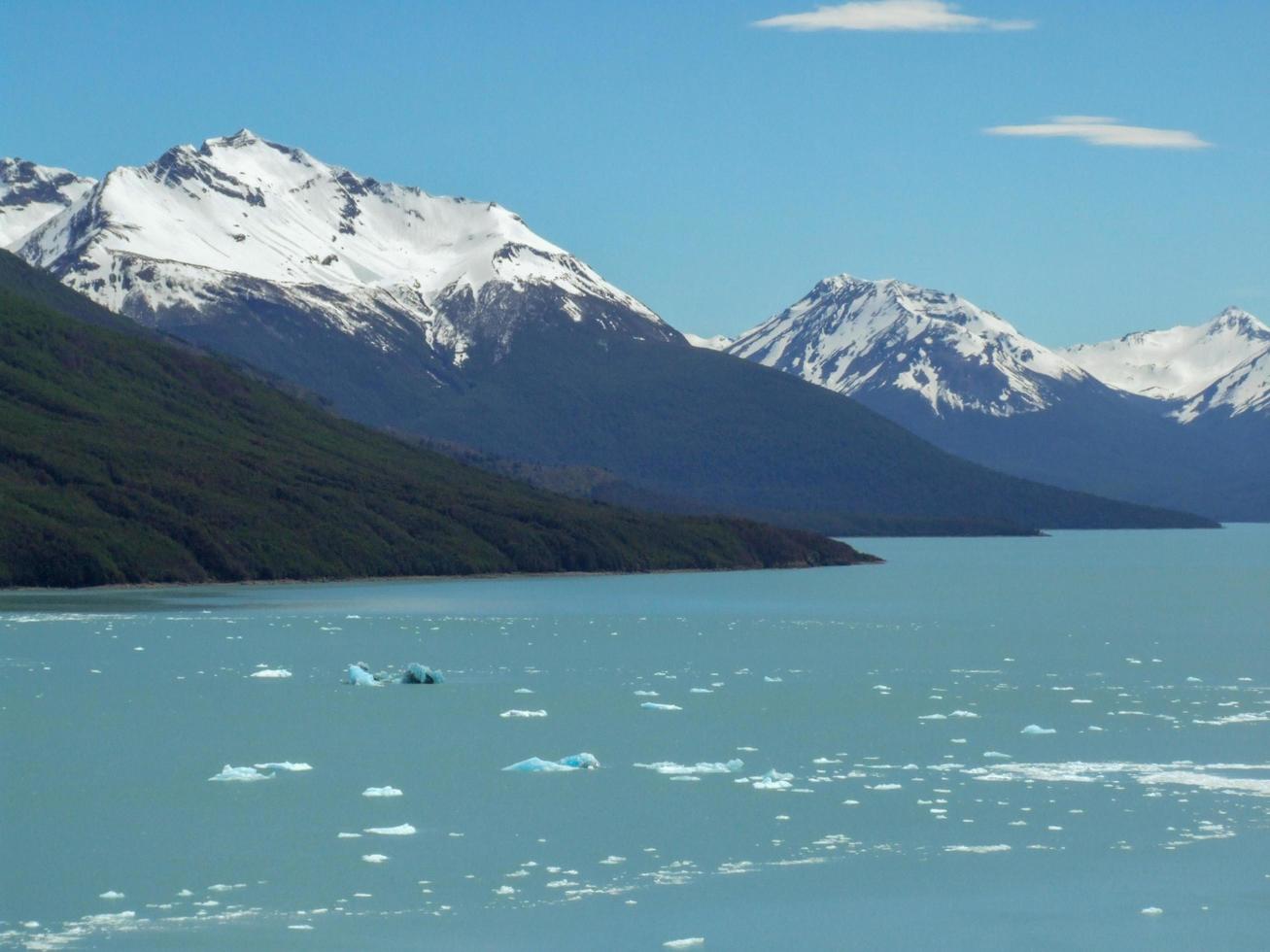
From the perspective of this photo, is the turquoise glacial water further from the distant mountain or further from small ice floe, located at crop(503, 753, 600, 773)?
the distant mountain

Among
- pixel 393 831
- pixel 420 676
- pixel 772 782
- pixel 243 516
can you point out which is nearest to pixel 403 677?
pixel 420 676

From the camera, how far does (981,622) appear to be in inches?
3868

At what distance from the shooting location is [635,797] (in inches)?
1577

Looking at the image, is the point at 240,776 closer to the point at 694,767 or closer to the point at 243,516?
the point at 694,767

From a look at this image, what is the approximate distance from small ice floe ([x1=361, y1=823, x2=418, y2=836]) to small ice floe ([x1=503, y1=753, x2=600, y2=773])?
688cm

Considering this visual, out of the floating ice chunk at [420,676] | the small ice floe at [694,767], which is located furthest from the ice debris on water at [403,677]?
the small ice floe at [694,767]

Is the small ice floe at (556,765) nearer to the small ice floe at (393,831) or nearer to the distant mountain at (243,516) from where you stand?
the small ice floe at (393,831)

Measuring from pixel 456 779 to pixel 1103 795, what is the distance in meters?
13.5

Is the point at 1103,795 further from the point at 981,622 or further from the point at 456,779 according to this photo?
the point at 981,622

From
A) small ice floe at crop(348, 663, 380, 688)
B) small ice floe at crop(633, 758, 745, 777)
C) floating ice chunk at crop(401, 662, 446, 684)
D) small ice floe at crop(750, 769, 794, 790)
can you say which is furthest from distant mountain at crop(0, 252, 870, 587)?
small ice floe at crop(750, 769, 794, 790)

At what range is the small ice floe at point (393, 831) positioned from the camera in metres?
36.0

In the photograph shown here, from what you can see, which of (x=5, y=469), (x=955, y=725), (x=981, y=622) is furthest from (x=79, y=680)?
(x=5, y=469)

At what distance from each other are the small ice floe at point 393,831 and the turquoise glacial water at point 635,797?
42 cm

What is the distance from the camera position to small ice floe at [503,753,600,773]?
43.1 metres
